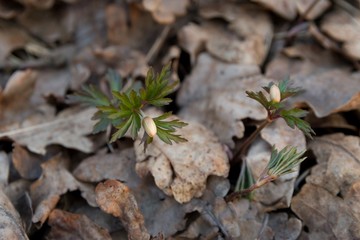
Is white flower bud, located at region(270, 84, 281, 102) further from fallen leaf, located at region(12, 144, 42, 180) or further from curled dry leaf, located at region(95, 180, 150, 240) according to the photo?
fallen leaf, located at region(12, 144, 42, 180)

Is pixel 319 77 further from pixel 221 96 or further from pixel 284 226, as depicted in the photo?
pixel 284 226

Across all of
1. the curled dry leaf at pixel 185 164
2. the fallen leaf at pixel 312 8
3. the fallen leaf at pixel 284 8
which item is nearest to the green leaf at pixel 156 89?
the curled dry leaf at pixel 185 164

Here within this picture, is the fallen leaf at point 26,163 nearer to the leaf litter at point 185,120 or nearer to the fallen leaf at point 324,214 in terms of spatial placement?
the leaf litter at point 185,120

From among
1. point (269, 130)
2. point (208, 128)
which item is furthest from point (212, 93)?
point (269, 130)

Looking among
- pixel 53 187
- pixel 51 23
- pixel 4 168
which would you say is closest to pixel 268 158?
pixel 53 187

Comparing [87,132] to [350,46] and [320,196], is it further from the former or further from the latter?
[350,46]

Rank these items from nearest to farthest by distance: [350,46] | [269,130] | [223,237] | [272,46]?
[223,237] < [269,130] < [350,46] < [272,46]
